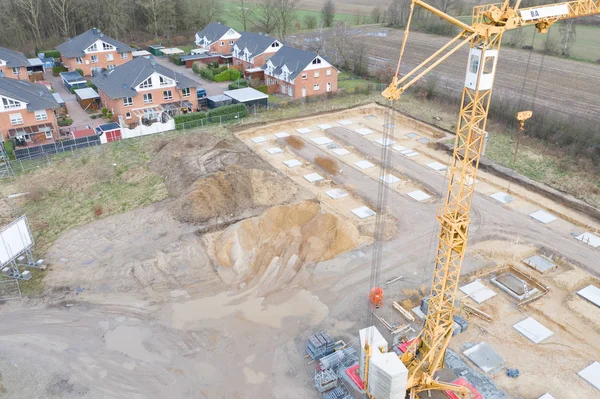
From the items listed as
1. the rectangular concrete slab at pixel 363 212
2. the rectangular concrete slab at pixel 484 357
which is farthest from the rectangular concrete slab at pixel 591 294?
the rectangular concrete slab at pixel 363 212

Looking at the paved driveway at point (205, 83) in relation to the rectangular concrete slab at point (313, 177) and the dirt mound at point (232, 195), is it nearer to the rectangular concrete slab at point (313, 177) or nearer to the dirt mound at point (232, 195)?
the rectangular concrete slab at point (313, 177)

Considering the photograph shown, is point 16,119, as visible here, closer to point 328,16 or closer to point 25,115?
point 25,115

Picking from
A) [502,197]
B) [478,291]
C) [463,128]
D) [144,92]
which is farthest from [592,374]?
[144,92]

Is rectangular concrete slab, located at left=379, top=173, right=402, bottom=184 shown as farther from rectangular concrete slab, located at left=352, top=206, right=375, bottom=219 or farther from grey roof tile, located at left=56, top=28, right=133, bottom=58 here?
grey roof tile, located at left=56, top=28, right=133, bottom=58

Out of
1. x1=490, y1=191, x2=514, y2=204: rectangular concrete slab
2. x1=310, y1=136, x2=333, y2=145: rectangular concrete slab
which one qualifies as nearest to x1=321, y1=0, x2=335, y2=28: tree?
x1=310, y1=136, x2=333, y2=145: rectangular concrete slab

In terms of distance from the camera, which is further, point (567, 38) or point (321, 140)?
point (567, 38)

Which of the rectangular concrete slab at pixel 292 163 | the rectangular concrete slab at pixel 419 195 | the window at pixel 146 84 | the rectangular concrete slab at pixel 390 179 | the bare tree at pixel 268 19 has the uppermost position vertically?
the bare tree at pixel 268 19
